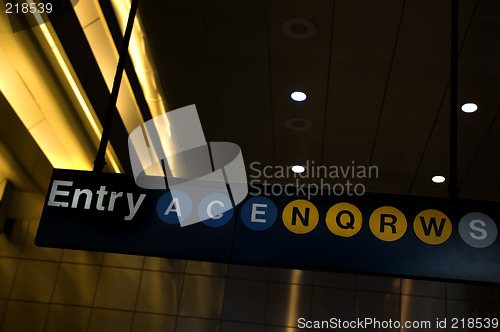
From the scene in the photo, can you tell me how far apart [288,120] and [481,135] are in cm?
180

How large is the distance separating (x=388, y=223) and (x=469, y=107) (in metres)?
2.89

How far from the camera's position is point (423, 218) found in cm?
287

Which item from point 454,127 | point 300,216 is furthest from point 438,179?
point 300,216

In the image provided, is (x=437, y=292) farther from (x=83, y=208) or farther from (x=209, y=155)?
(x=83, y=208)

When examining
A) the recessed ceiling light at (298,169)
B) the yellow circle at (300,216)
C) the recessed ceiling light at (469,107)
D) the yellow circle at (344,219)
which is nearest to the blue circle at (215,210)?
the yellow circle at (300,216)

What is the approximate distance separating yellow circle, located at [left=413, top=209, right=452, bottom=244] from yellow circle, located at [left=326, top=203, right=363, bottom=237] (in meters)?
0.27

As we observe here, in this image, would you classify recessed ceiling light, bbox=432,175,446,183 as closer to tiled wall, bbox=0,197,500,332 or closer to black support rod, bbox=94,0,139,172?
tiled wall, bbox=0,197,500,332

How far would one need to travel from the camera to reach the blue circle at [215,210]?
290 centimetres

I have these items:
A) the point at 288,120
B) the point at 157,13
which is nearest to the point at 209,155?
the point at 288,120

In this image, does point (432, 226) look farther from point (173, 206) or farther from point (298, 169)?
point (298, 169)

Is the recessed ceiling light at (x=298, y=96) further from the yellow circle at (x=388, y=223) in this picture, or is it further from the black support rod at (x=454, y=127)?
the yellow circle at (x=388, y=223)

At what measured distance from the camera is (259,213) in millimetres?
2912

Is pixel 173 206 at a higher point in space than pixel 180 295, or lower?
lower

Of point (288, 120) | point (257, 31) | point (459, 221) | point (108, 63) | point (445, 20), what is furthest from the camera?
point (288, 120)
